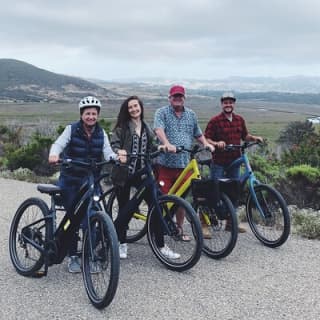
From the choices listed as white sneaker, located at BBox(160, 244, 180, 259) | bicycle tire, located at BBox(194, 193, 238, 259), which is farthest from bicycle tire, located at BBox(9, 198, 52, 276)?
bicycle tire, located at BBox(194, 193, 238, 259)

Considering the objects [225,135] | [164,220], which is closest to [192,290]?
[164,220]

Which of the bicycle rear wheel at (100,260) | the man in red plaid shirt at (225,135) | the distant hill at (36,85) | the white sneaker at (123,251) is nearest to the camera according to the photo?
the bicycle rear wheel at (100,260)

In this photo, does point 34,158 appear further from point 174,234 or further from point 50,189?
point 174,234

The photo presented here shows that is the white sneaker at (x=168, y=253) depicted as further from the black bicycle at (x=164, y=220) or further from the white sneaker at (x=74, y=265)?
the white sneaker at (x=74, y=265)

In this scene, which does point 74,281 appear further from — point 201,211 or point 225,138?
point 225,138

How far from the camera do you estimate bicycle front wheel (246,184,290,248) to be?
584 centimetres

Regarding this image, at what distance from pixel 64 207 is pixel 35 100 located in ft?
317

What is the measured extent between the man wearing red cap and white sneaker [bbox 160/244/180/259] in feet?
2.58

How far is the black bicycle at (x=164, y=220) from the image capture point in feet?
16.2

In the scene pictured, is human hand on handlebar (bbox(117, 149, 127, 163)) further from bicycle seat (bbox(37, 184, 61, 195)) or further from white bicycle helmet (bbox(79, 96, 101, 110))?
bicycle seat (bbox(37, 184, 61, 195))

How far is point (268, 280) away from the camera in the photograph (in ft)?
16.0

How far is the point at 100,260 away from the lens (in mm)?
4340

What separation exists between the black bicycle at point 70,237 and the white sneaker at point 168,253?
1030 mm

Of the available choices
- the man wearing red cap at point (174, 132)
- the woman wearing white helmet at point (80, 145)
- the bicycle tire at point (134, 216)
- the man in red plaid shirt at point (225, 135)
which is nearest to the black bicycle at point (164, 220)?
the woman wearing white helmet at point (80, 145)
